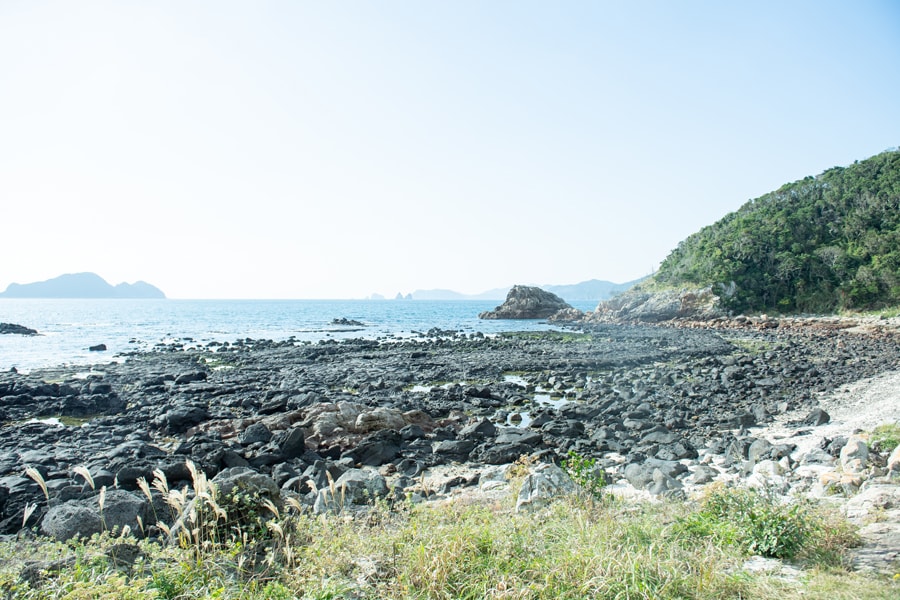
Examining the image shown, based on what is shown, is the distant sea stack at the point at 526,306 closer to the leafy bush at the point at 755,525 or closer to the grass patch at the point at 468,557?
the leafy bush at the point at 755,525

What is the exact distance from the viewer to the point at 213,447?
36.8ft

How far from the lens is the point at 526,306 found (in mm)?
Result: 88688

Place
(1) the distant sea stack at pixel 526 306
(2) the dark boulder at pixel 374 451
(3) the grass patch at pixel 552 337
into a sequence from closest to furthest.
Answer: (2) the dark boulder at pixel 374 451 → (3) the grass patch at pixel 552 337 → (1) the distant sea stack at pixel 526 306

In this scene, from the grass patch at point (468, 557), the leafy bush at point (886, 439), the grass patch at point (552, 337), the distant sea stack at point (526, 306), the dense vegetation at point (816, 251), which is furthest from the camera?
the distant sea stack at point (526, 306)

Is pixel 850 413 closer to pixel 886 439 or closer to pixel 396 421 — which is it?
pixel 886 439

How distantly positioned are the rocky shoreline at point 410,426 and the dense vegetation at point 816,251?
3061 centimetres

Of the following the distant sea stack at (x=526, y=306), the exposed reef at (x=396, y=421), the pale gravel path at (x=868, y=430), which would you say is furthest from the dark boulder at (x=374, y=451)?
the distant sea stack at (x=526, y=306)

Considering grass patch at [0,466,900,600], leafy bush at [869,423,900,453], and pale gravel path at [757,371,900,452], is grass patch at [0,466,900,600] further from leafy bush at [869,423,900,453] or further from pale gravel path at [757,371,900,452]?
pale gravel path at [757,371,900,452]

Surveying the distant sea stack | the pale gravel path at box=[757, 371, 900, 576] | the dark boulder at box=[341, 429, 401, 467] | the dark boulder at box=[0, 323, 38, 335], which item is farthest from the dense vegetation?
the dark boulder at box=[0, 323, 38, 335]

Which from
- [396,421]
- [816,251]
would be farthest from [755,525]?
[816,251]

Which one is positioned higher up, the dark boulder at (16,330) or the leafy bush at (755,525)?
the leafy bush at (755,525)

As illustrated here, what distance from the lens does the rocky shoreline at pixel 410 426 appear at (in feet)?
26.7

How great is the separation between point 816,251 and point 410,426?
65528mm

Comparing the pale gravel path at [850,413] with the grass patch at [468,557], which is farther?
the pale gravel path at [850,413]
